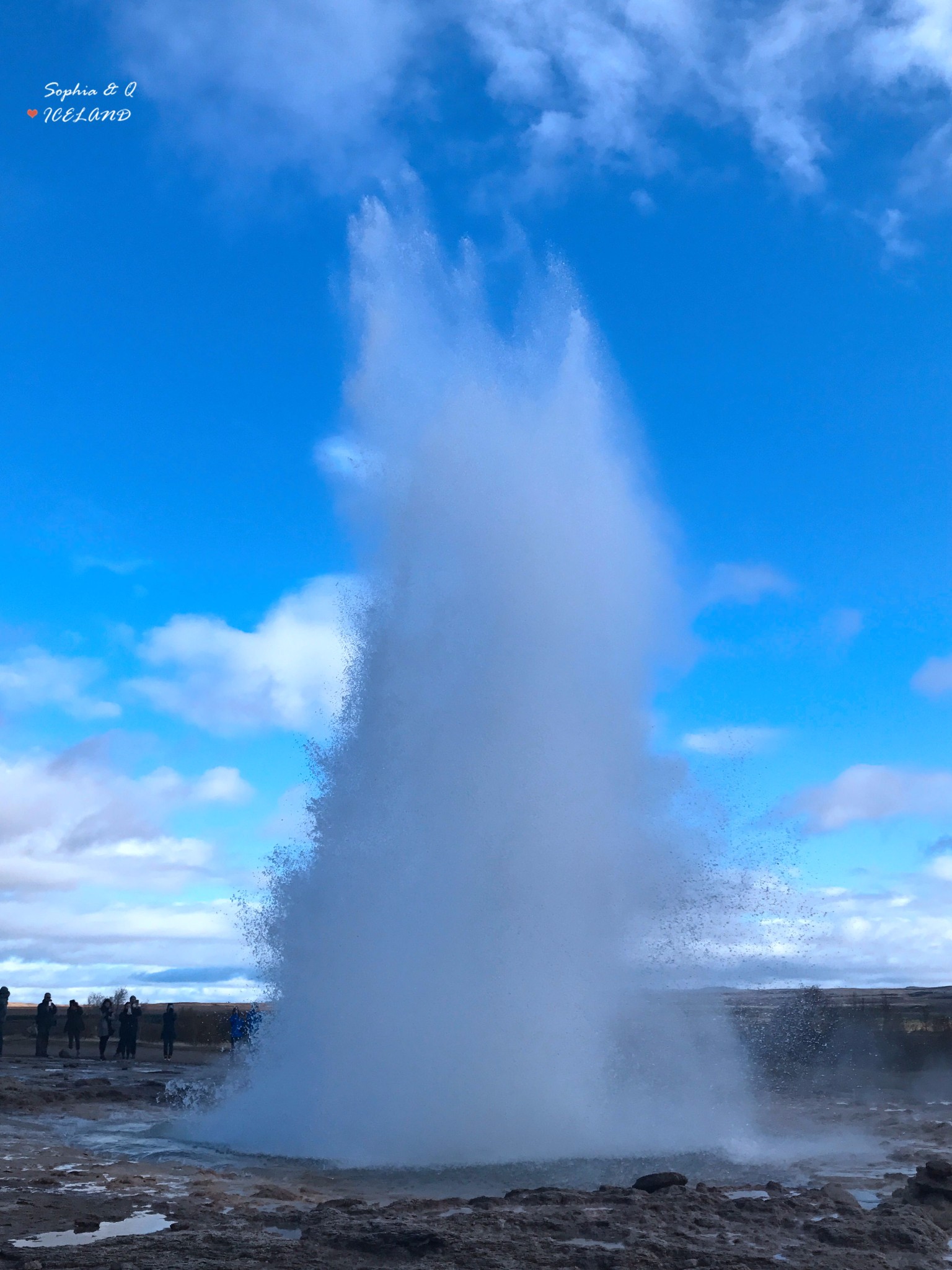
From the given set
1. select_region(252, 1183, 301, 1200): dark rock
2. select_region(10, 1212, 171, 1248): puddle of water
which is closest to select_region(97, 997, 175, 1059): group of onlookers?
select_region(252, 1183, 301, 1200): dark rock

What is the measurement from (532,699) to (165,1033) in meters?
19.4

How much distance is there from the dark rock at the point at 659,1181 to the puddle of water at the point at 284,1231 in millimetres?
3228

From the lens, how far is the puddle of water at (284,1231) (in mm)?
7570

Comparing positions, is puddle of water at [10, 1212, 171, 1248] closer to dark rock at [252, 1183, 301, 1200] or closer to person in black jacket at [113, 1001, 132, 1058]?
dark rock at [252, 1183, 301, 1200]

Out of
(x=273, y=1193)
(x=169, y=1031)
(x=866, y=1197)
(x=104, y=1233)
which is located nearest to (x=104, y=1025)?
(x=169, y=1031)

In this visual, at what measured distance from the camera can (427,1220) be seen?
8094 mm

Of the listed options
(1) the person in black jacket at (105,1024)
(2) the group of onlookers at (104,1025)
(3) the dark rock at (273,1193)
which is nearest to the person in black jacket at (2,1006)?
(2) the group of onlookers at (104,1025)

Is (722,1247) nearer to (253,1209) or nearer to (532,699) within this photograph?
(253,1209)

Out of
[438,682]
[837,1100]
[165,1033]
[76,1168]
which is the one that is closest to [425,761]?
[438,682]

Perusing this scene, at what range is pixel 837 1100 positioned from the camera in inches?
802

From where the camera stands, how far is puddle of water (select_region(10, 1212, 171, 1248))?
284 inches

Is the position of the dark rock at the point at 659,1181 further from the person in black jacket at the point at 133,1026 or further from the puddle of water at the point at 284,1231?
the person in black jacket at the point at 133,1026

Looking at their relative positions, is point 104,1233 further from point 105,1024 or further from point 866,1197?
point 105,1024

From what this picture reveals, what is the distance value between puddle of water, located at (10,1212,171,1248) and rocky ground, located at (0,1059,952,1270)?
0.03 meters
